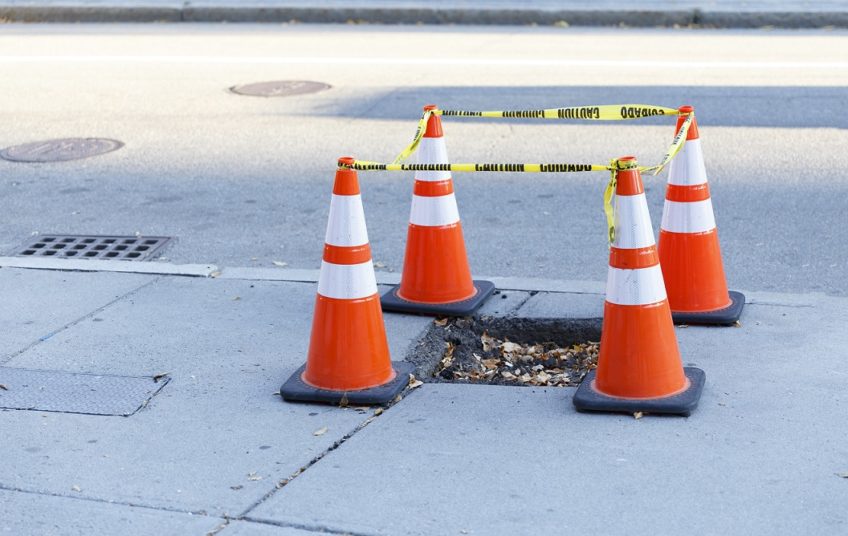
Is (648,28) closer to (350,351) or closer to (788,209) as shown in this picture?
(788,209)

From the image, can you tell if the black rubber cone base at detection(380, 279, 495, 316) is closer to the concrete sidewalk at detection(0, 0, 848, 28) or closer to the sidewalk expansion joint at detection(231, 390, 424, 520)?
the sidewalk expansion joint at detection(231, 390, 424, 520)

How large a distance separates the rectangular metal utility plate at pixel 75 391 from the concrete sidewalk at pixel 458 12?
414 inches

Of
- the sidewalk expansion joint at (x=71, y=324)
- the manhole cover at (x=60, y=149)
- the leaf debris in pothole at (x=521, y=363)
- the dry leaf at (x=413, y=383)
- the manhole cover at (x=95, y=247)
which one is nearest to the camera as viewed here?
the dry leaf at (x=413, y=383)

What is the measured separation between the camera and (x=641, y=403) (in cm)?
427

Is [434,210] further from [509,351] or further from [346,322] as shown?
[346,322]

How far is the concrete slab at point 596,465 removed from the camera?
11.6 feet

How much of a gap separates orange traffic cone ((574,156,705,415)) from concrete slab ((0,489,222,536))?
5.03 feet

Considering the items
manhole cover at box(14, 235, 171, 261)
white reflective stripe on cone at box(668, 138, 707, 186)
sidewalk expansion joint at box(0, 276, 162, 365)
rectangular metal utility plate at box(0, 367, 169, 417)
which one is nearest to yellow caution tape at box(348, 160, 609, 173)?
white reflective stripe on cone at box(668, 138, 707, 186)

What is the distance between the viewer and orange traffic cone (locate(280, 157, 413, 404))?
4.47 m

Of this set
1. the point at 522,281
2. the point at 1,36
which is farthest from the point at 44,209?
the point at 1,36

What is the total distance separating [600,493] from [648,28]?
36.3 feet

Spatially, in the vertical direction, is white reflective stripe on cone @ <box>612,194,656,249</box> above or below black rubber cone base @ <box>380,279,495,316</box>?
above

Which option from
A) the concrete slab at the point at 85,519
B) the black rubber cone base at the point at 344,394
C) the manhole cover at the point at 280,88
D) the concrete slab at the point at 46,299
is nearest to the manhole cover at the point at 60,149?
the manhole cover at the point at 280,88

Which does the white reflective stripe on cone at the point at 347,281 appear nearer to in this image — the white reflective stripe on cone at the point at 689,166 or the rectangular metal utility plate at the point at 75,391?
the rectangular metal utility plate at the point at 75,391
